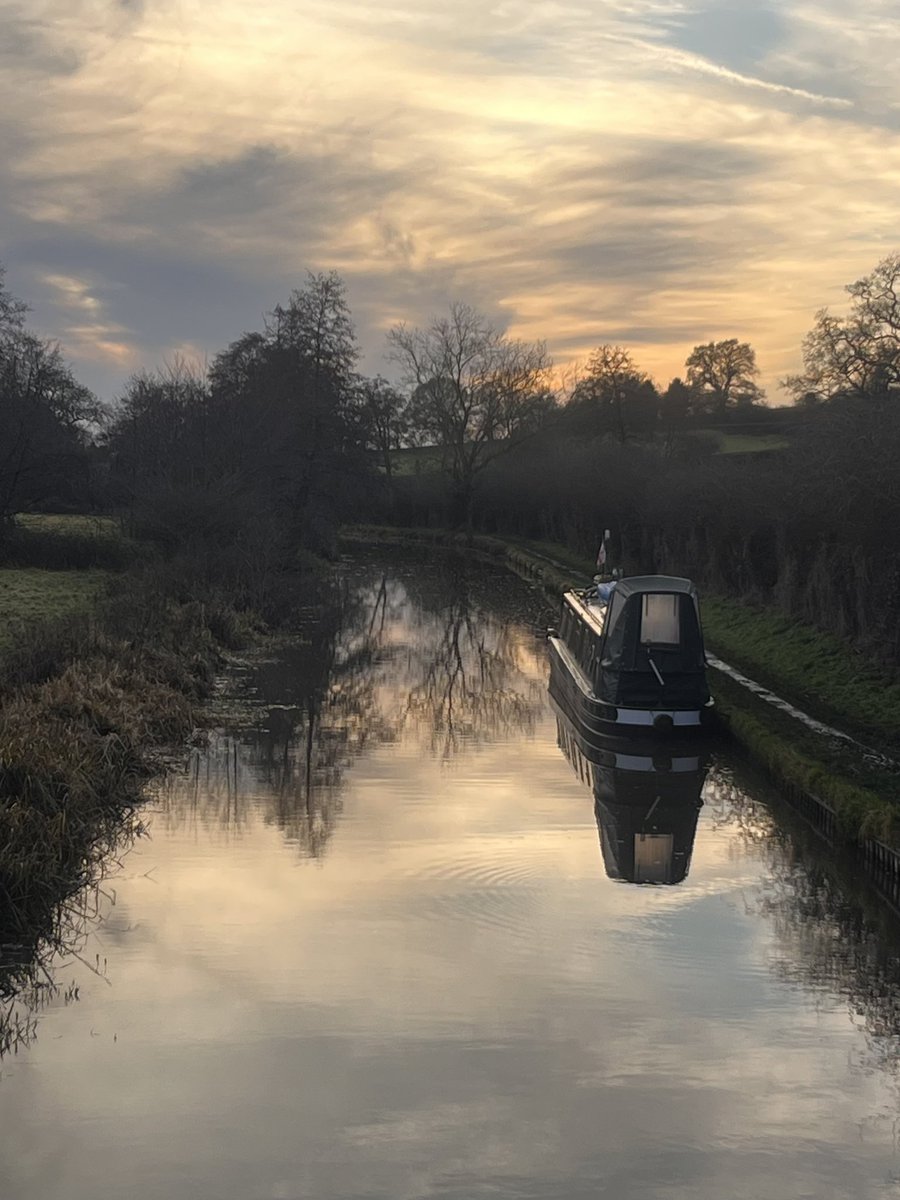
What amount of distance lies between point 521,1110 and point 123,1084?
2.01m

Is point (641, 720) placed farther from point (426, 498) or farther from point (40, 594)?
point (426, 498)

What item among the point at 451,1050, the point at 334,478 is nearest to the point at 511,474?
the point at 334,478

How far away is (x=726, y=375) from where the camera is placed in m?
75.9

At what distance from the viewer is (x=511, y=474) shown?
58719 millimetres

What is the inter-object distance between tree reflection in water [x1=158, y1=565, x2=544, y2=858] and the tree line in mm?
4257

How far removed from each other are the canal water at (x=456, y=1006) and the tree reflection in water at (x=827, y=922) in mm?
28

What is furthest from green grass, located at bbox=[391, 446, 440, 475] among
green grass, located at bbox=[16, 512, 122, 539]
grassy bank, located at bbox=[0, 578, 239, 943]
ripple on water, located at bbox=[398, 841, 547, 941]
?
ripple on water, located at bbox=[398, 841, 547, 941]

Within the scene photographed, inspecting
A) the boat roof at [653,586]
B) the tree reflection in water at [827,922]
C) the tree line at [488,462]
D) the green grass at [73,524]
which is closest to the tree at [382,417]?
the tree line at [488,462]

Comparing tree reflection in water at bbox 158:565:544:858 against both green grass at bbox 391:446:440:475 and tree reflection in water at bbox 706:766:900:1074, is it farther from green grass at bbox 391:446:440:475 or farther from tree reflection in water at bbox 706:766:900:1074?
green grass at bbox 391:446:440:475

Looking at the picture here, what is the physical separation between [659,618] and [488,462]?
157ft

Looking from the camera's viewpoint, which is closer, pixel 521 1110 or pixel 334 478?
pixel 521 1110

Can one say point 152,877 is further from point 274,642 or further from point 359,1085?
point 274,642

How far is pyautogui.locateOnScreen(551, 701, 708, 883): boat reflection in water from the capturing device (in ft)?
35.0

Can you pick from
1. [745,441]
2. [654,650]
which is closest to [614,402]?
[745,441]
